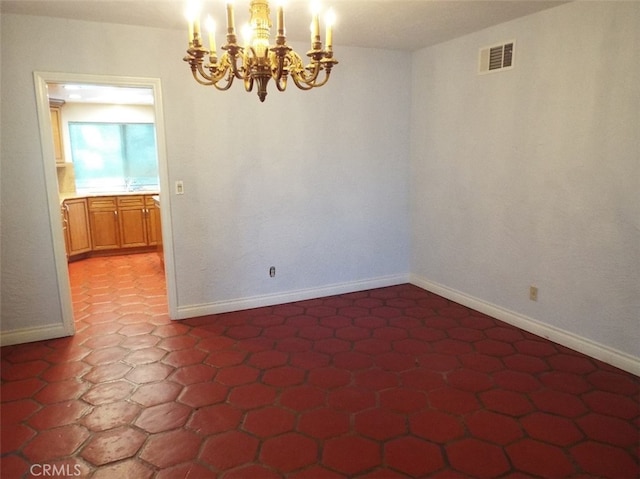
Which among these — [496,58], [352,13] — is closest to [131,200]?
[352,13]

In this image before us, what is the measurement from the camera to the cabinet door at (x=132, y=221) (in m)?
6.28

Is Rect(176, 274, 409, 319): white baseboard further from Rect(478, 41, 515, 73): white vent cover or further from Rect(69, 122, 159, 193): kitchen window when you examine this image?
Rect(69, 122, 159, 193): kitchen window

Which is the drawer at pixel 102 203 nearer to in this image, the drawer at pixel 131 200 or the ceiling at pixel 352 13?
the drawer at pixel 131 200

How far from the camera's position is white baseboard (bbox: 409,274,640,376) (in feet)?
9.57

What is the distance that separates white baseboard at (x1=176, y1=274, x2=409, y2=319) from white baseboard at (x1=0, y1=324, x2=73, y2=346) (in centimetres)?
93

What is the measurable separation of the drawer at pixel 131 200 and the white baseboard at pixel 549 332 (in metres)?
4.31

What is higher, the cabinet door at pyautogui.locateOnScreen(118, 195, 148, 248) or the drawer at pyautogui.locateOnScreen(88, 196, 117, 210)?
the drawer at pyautogui.locateOnScreen(88, 196, 117, 210)

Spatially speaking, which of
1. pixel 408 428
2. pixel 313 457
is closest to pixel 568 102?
pixel 408 428

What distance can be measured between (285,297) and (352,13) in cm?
258

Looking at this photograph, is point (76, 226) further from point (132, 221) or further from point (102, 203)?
point (132, 221)

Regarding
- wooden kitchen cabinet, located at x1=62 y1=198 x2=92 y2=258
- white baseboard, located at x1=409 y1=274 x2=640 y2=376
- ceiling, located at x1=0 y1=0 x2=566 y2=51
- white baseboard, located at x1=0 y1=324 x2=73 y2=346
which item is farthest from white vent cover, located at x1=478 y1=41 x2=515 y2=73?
wooden kitchen cabinet, located at x1=62 y1=198 x2=92 y2=258

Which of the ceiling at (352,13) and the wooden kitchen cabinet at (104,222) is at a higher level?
the ceiling at (352,13)

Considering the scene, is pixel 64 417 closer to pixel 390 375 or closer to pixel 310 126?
pixel 390 375

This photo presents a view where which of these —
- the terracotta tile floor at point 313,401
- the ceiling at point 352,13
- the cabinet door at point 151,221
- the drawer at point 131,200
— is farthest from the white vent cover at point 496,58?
the drawer at point 131,200
